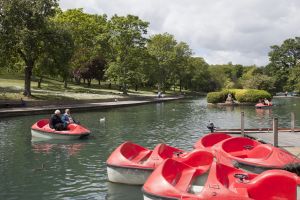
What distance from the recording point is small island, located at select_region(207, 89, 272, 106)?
64.2 m

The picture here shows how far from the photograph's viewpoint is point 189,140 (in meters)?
24.9

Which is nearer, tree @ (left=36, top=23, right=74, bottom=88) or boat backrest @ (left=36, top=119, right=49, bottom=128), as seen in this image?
boat backrest @ (left=36, top=119, right=49, bottom=128)

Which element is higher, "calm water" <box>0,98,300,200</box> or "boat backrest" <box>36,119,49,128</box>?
"boat backrest" <box>36,119,49,128</box>

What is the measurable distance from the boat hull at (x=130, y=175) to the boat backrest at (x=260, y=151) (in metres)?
4.12

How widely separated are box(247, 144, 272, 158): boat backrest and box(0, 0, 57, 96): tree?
36.4 m

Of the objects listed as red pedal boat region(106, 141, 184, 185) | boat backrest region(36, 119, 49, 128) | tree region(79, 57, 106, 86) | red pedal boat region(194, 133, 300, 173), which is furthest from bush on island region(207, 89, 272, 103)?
red pedal boat region(106, 141, 184, 185)

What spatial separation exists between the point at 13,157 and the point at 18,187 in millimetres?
5848

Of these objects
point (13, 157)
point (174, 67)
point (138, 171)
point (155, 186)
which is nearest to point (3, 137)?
point (13, 157)

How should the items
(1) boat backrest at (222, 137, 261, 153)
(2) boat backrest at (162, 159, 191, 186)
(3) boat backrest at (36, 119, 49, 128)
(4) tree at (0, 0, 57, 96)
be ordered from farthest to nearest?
(4) tree at (0, 0, 57, 96) < (3) boat backrest at (36, 119, 49, 128) < (1) boat backrest at (222, 137, 261, 153) < (2) boat backrest at (162, 159, 191, 186)

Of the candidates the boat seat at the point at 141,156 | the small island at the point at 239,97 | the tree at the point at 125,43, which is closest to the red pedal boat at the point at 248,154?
the boat seat at the point at 141,156

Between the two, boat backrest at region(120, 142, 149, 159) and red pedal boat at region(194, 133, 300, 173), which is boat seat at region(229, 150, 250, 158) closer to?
red pedal boat at region(194, 133, 300, 173)

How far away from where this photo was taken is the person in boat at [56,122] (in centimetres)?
2465

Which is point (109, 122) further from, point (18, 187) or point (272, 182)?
point (272, 182)

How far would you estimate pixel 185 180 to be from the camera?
37.3ft
